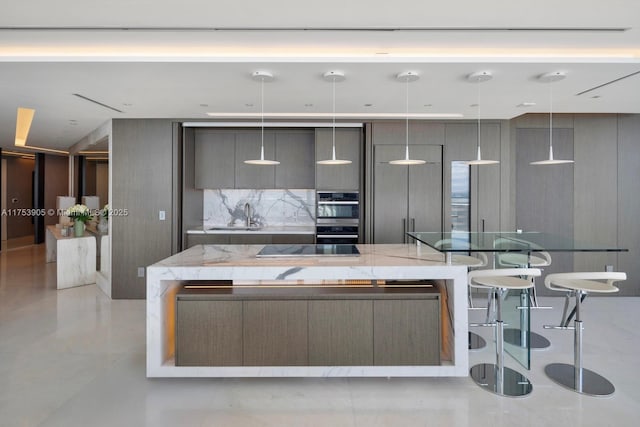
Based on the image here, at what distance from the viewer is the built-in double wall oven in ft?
17.6

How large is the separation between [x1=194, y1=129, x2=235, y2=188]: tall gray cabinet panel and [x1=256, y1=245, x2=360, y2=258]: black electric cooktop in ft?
8.23

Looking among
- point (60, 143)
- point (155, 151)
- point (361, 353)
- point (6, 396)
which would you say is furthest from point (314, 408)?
point (60, 143)

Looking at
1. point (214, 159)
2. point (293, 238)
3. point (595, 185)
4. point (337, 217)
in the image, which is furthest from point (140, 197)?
point (595, 185)

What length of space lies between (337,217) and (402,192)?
3.15ft

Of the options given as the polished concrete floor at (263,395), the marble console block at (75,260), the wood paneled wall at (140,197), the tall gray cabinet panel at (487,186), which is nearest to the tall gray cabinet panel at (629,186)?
the tall gray cabinet panel at (487,186)

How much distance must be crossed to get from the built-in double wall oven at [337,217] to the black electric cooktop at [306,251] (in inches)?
65.9

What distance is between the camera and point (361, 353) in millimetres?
2852

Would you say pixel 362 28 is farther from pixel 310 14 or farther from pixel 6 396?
pixel 6 396

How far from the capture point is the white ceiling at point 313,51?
2426 millimetres

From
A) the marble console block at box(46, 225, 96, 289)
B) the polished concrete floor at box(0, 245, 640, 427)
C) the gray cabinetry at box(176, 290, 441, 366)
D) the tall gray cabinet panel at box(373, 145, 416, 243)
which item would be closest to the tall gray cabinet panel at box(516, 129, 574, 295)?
the tall gray cabinet panel at box(373, 145, 416, 243)

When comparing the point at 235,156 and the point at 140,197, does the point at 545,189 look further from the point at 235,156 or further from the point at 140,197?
the point at 140,197

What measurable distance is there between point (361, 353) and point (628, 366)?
2.32 meters

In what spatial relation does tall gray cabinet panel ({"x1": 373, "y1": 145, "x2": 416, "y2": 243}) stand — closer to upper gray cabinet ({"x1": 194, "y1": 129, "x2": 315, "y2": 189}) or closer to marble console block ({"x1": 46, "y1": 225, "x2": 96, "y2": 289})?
upper gray cabinet ({"x1": 194, "y1": 129, "x2": 315, "y2": 189})

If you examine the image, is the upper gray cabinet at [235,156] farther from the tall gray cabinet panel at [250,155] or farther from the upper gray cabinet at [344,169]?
the upper gray cabinet at [344,169]
